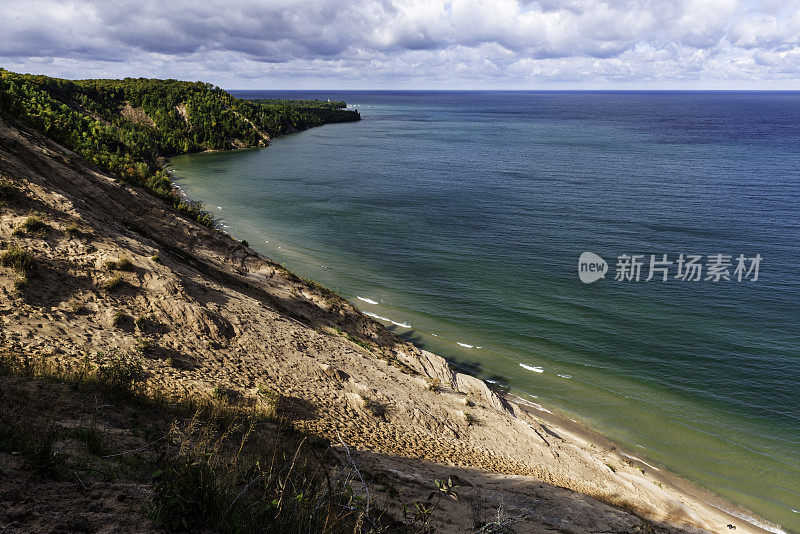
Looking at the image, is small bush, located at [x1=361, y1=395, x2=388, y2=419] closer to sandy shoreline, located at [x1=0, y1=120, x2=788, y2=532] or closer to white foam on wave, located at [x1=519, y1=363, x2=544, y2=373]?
sandy shoreline, located at [x1=0, y1=120, x2=788, y2=532]

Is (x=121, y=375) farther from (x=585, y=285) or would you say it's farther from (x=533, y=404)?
(x=585, y=285)

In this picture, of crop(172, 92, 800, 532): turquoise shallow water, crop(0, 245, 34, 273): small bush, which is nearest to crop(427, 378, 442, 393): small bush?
crop(172, 92, 800, 532): turquoise shallow water

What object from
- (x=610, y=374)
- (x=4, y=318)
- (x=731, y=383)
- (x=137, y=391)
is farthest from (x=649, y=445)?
(x=4, y=318)

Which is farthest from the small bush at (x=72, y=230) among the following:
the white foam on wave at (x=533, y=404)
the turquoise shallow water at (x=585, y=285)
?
the white foam on wave at (x=533, y=404)

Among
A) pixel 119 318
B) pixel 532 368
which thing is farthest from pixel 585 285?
pixel 119 318

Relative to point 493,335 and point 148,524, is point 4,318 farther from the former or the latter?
point 493,335
